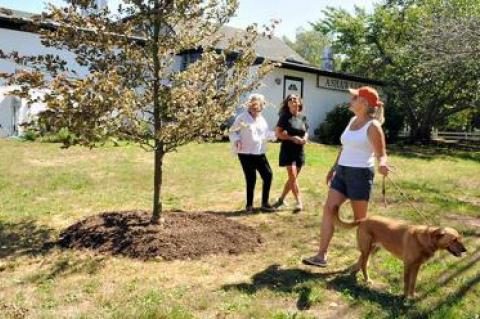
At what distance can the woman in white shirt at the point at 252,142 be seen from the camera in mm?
8484

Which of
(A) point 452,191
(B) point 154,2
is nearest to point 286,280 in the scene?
(B) point 154,2

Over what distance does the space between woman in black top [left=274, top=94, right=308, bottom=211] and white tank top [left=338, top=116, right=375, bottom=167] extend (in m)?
2.99

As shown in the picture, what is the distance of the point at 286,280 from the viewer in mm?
5668

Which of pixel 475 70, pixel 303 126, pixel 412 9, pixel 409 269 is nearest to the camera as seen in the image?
pixel 409 269

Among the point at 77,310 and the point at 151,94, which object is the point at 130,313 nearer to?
the point at 77,310

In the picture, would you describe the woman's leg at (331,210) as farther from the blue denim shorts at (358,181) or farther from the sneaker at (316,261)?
the sneaker at (316,261)

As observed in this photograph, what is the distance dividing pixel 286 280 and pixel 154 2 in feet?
11.6

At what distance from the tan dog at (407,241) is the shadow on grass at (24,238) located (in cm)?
355

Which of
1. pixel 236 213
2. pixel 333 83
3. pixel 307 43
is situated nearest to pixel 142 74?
pixel 236 213

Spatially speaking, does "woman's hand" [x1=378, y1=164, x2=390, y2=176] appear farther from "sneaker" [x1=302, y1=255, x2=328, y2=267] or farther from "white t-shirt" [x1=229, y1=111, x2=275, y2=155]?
"white t-shirt" [x1=229, y1=111, x2=275, y2=155]

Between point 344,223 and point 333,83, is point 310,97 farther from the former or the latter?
point 344,223

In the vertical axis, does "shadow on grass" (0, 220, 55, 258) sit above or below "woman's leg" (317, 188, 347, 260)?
below

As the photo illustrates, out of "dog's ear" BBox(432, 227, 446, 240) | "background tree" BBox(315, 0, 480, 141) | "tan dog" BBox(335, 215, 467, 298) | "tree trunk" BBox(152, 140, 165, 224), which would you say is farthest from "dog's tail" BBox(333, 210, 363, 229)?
"background tree" BBox(315, 0, 480, 141)

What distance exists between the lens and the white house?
18938mm
